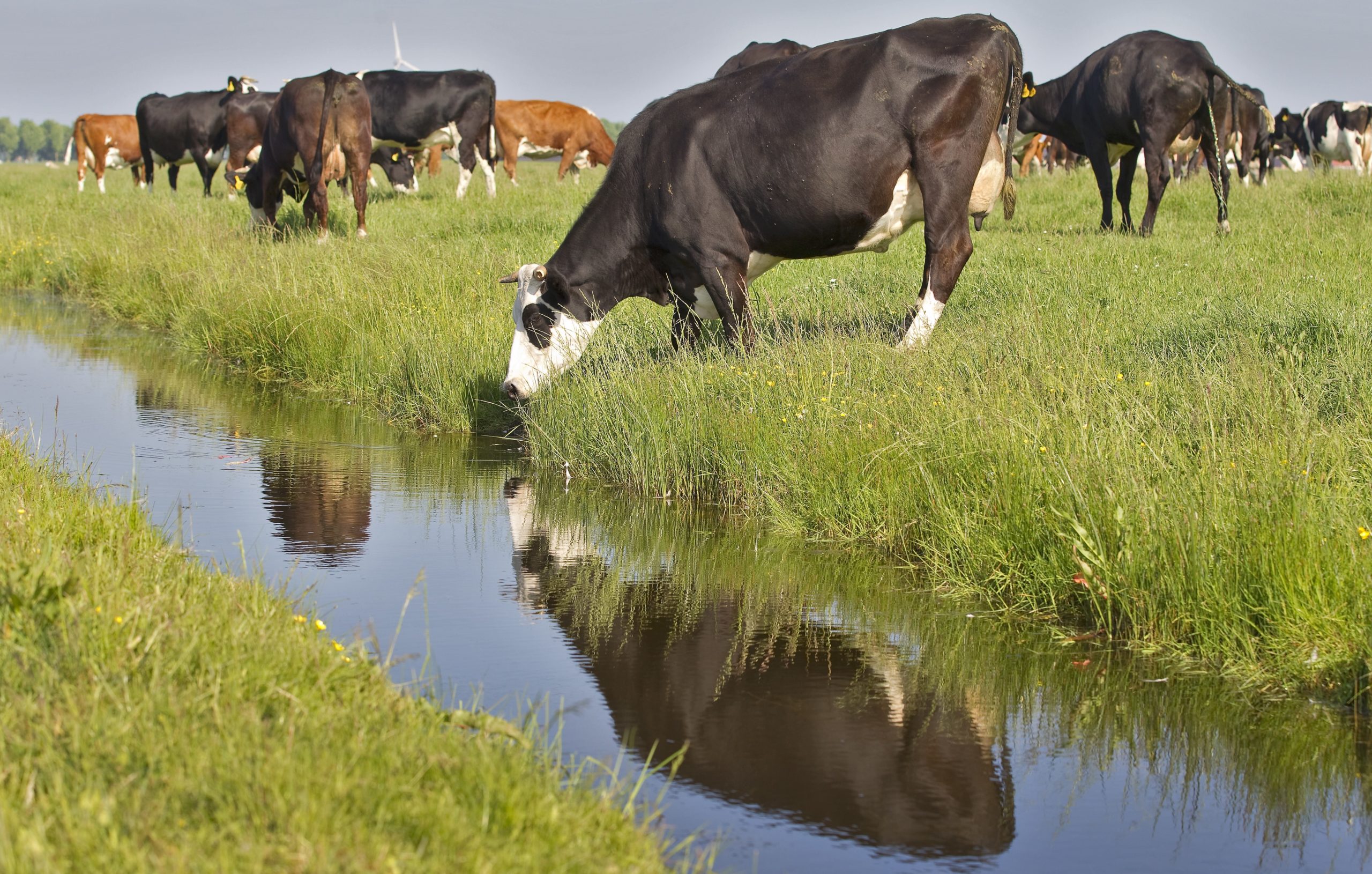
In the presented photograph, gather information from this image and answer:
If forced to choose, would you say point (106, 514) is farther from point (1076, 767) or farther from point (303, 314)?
point (303, 314)

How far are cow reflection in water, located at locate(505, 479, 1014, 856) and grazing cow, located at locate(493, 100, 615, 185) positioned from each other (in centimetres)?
2718

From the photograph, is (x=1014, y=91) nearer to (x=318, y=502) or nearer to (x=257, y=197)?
(x=318, y=502)

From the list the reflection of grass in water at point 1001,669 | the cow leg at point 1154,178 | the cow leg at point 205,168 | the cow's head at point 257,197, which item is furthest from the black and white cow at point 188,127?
the reflection of grass in water at point 1001,669

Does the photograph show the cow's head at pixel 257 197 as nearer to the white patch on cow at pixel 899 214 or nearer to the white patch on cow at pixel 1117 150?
the white patch on cow at pixel 1117 150

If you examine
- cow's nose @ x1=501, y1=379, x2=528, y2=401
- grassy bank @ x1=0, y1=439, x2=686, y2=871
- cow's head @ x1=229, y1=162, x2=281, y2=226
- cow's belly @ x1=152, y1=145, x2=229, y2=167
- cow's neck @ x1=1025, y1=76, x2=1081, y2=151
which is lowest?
grassy bank @ x1=0, y1=439, x2=686, y2=871

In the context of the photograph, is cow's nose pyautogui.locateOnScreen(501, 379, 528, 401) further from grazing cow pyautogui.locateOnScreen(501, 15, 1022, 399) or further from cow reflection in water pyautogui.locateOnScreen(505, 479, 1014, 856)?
cow reflection in water pyautogui.locateOnScreen(505, 479, 1014, 856)

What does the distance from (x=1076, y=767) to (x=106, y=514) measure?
11.7 ft

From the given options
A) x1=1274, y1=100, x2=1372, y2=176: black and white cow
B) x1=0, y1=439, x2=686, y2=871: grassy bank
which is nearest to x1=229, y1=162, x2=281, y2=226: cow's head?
x1=0, y1=439, x2=686, y2=871: grassy bank

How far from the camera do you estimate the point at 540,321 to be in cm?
832

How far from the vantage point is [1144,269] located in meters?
10.2

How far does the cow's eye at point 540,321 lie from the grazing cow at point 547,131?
2381 centimetres

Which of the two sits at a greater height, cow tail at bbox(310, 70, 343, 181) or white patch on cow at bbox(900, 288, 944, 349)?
cow tail at bbox(310, 70, 343, 181)

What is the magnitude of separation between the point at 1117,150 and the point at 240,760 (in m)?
14.4

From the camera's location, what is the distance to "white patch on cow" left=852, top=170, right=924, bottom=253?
7.95m
